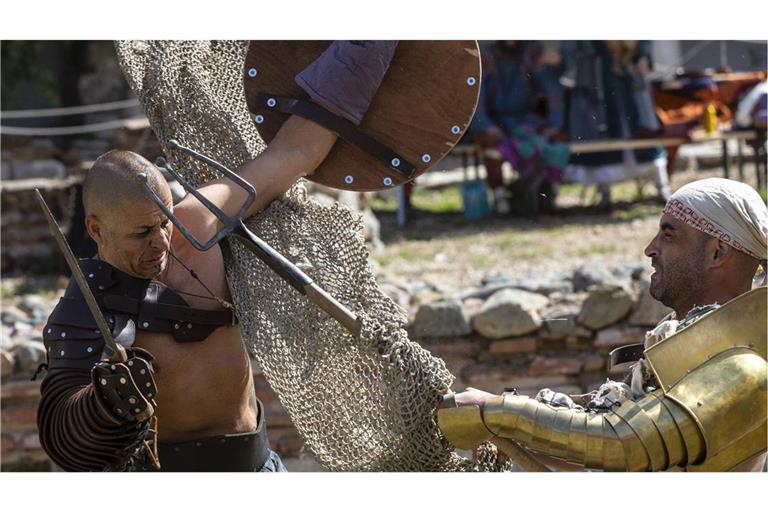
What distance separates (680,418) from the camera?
265 cm

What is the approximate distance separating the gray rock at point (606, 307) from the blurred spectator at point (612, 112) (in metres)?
4.77

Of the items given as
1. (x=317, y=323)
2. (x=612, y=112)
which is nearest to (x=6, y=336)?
(x=317, y=323)

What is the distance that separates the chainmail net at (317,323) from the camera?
293 centimetres

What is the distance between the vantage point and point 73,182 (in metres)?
9.48

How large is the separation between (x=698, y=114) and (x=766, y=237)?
27.2ft

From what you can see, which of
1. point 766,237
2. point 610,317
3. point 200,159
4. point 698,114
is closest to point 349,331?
point 200,159

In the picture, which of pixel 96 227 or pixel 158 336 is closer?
pixel 96 227

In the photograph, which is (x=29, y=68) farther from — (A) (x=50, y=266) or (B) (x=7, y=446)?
(B) (x=7, y=446)

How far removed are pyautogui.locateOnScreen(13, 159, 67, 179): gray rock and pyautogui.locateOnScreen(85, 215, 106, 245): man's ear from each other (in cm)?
746

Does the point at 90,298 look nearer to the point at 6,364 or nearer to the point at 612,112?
the point at 6,364

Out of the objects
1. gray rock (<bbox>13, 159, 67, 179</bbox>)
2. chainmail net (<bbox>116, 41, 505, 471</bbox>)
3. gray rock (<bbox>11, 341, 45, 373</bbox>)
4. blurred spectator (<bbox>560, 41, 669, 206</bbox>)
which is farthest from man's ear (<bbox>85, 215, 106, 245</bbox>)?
blurred spectator (<bbox>560, 41, 669, 206</bbox>)

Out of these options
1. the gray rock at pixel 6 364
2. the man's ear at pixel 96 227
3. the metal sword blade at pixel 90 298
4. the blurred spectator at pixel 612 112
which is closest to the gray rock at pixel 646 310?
the gray rock at pixel 6 364

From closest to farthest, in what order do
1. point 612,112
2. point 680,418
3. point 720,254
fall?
point 680,418 < point 720,254 < point 612,112

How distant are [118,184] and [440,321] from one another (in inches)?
137
